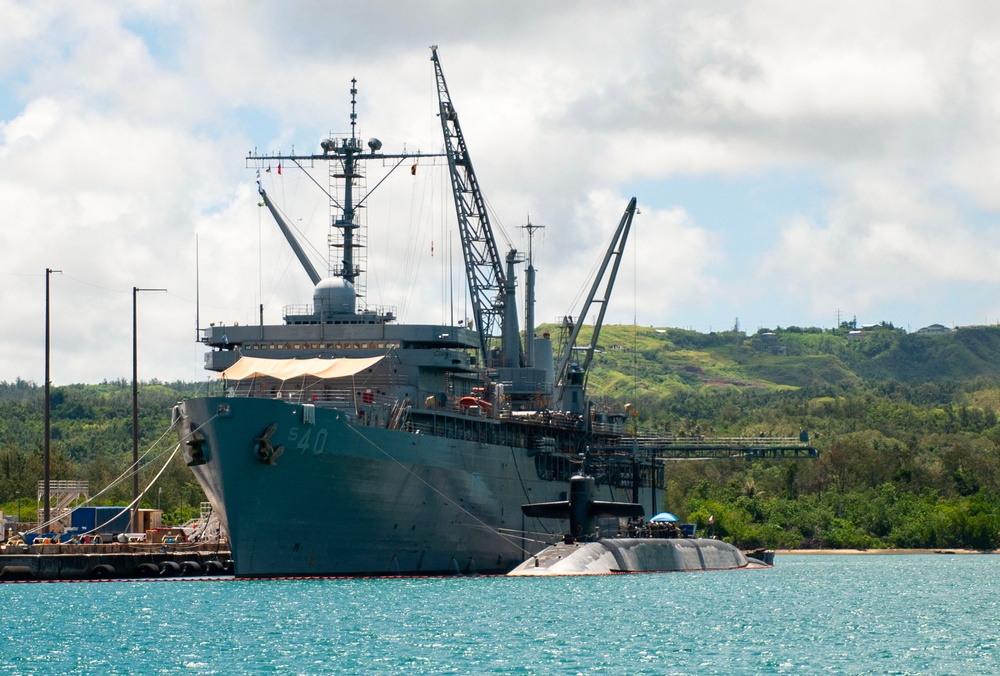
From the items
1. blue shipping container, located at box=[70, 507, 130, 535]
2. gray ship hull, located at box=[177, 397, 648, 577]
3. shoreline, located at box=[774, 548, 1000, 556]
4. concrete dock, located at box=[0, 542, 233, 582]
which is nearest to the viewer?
gray ship hull, located at box=[177, 397, 648, 577]

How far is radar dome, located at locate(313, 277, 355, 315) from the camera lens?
203 ft

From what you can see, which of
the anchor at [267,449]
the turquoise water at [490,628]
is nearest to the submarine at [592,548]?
the turquoise water at [490,628]

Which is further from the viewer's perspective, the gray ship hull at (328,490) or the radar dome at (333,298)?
the radar dome at (333,298)

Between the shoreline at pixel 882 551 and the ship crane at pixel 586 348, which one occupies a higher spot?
the ship crane at pixel 586 348

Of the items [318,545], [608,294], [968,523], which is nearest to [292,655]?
[318,545]

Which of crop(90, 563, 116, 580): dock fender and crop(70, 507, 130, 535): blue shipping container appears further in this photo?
crop(70, 507, 130, 535): blue shipping container

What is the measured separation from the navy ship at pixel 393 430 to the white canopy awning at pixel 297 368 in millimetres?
84

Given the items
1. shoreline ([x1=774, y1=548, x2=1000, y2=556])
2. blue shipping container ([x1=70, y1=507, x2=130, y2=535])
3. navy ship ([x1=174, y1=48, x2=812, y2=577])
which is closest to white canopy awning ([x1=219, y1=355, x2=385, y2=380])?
navy ship ([x1=174, y1=48, x2=812, y2=577])

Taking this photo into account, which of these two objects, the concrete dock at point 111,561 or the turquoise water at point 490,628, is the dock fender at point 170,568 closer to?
the concrete dock at point 111,561

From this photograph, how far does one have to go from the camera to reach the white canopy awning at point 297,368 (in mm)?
56625

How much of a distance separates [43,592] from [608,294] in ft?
110

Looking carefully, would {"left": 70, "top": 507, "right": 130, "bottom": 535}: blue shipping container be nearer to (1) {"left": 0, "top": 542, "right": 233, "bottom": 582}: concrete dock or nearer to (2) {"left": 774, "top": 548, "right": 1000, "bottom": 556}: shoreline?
(1) {"left": 0, "top": 542, "right": 233, "bottom": 582}: concrete dock

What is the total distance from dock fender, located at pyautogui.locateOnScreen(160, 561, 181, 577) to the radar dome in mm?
11544

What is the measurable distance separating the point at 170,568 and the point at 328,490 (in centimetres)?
1278
